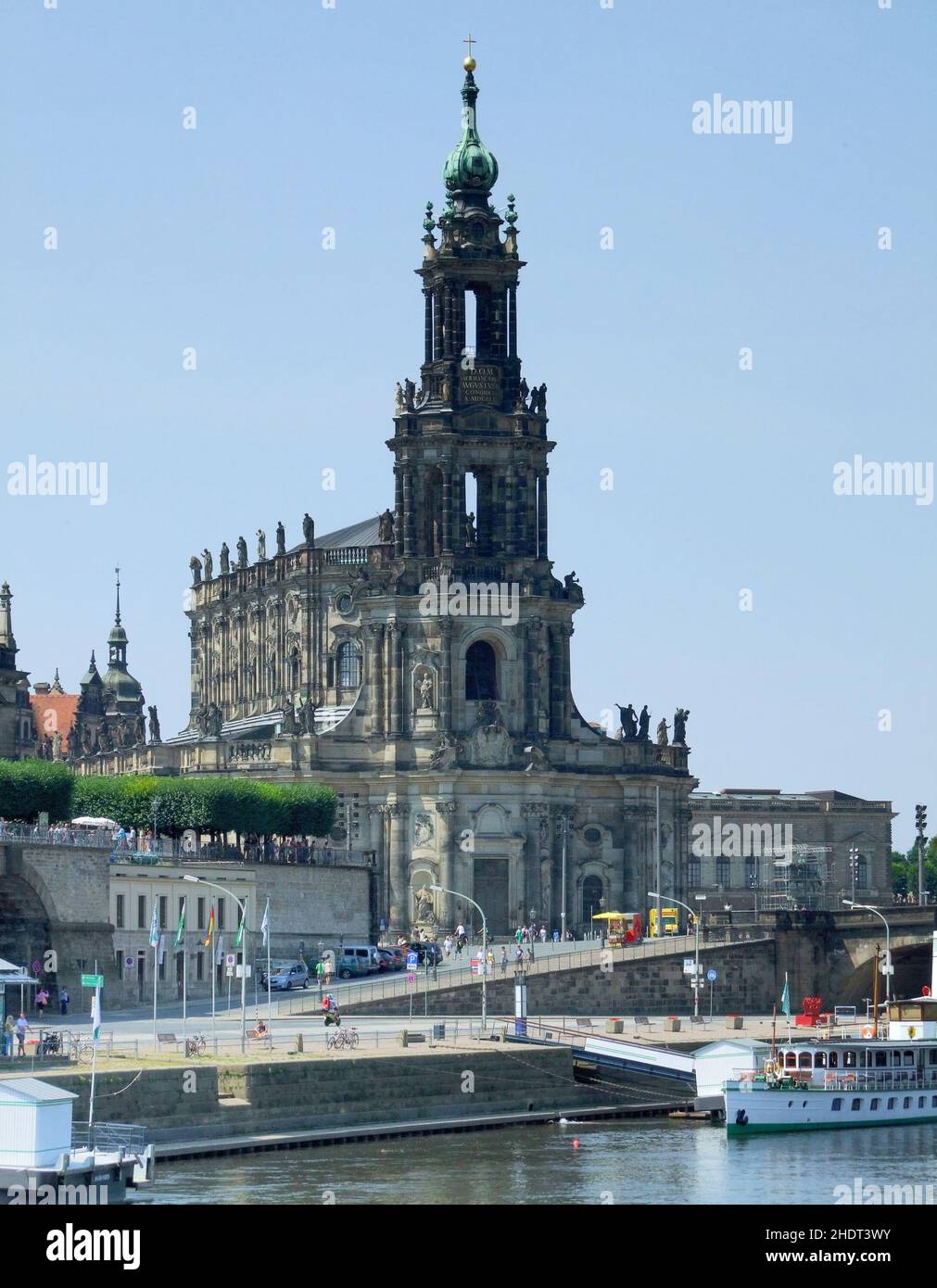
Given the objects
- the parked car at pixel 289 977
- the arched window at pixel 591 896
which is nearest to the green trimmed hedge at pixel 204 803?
the parked car at pixel 289 977

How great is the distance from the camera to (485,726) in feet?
418

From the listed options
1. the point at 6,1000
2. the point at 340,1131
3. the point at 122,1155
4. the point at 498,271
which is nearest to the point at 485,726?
the point at 498,271

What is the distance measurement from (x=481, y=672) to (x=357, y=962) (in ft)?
83.8

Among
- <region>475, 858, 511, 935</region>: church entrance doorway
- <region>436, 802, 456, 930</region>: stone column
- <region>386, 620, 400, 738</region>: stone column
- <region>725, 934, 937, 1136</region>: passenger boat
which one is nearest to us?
<region>725, 934, 937, 1136</region>: passenger boat

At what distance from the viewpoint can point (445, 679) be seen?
5017 inches

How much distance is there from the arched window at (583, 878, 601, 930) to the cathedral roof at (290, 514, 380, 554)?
1976cm

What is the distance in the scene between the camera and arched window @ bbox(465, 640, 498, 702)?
426 ft

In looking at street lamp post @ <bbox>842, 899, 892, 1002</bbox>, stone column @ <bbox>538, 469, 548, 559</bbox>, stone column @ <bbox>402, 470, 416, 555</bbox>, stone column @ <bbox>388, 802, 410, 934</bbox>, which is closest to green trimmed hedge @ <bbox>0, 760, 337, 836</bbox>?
stone column @ <bbox>388, 802, 410, 934</bbox>

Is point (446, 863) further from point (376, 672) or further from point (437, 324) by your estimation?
point (437, 324)

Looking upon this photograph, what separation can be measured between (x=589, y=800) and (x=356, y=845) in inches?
416

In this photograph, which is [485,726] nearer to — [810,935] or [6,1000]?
[810,935]

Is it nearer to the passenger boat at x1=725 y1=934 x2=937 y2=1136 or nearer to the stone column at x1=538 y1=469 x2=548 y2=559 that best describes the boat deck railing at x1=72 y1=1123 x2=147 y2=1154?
the passenger boat at x1=725 y1=934 x2=937 y2=1136

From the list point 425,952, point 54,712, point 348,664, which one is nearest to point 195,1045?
point 425,952
